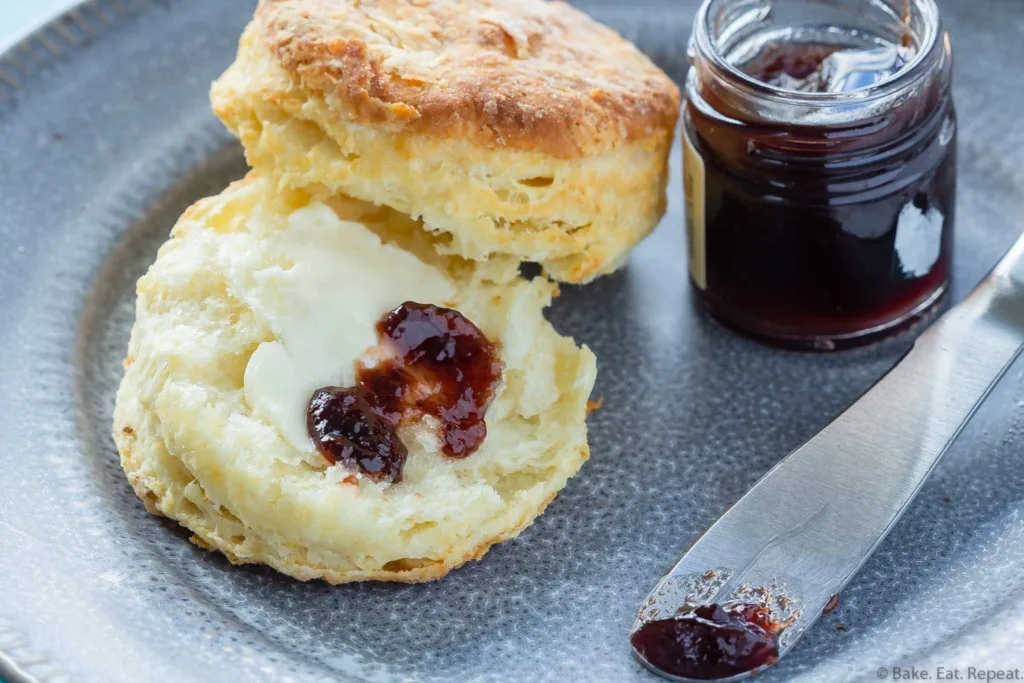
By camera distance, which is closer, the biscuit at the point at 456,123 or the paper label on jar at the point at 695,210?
the biscuit at the point at 456,123

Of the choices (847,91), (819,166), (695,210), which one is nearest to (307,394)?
(695,210)

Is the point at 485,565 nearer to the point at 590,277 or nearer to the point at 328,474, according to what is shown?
the point at 328,474

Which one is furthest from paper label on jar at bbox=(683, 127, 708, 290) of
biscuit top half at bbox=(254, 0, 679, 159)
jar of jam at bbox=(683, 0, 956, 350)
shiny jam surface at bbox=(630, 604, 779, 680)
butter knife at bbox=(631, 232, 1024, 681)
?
shiny jam surface at bbox=(630, 604, 779, 680)

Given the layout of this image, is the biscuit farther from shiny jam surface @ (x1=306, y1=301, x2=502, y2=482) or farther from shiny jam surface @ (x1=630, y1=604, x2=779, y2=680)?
shiny jam surface @ (x1=630, y1=604, x2=779, y2=680)

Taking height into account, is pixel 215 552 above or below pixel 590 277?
below

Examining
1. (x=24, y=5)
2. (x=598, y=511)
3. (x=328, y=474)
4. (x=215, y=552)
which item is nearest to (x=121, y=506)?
(x=215, y=552)

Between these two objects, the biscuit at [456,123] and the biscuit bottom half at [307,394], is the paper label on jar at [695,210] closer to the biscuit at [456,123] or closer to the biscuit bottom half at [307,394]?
the biscuit at [456,123]

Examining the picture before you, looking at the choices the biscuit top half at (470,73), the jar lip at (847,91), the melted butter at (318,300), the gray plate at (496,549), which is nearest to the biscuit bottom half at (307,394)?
the melted butter at (318,300)
